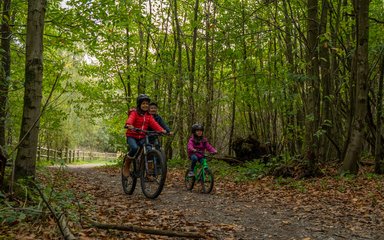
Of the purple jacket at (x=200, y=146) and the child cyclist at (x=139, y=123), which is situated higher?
→ the child cyclist at (x=139, y=123)

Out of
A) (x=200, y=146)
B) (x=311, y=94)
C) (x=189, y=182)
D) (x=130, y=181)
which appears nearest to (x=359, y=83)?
(x=311, y=94)

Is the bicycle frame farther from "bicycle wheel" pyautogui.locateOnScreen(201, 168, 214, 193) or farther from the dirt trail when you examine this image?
the dirt trail

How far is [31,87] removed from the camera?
213 inches

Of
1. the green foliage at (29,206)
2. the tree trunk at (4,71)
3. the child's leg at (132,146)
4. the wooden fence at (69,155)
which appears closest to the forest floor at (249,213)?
the green foliage at (29,206)

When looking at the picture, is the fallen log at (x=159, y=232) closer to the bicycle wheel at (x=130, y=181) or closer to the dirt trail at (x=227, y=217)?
the dirt trail at (x=227, y=217)

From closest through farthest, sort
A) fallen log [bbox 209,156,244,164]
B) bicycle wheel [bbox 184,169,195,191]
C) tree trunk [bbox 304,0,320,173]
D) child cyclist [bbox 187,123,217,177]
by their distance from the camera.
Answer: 1. child cyclist [bbox 187,123,217,177]
2. bicycle wheel [bbox 184,169,195,191]
3. tree trunk [bbox 304,0,320,173]
4. fallen log [bbox 209,156,244,164]

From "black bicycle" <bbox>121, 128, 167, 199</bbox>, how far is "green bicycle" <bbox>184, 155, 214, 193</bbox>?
1.67 meters

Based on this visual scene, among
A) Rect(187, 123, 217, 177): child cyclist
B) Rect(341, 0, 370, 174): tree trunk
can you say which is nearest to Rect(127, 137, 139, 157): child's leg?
Rect(187, 123, 217, 177): child cyclist

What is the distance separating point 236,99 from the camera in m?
18.2

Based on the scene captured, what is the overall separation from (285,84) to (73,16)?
7403mm

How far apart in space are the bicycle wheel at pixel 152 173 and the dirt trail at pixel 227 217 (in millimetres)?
188

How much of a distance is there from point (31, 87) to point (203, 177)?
488 cm

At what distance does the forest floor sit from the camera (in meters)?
4.49

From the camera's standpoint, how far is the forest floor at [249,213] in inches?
177
